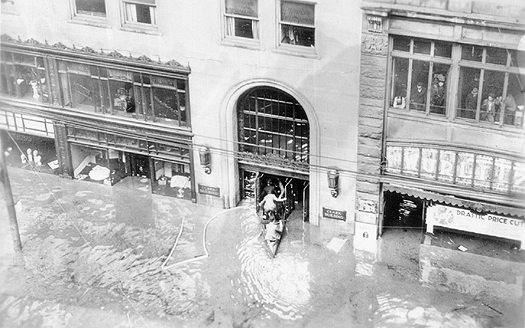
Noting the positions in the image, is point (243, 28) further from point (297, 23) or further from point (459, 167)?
point (459, 167)

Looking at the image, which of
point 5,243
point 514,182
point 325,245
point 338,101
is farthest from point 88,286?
point 514,182

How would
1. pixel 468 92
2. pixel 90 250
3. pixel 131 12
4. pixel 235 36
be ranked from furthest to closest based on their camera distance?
pixel 90 250
pixel 131 12
pixel 235 36
pixel 468 92

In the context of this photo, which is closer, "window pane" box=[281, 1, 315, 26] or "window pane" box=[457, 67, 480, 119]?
"window pane" box=[457, 67, 480, 119]

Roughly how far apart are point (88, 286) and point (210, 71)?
913 cm

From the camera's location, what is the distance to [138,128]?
3141cm

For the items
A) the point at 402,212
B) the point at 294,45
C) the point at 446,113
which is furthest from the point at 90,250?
the point at 446,113

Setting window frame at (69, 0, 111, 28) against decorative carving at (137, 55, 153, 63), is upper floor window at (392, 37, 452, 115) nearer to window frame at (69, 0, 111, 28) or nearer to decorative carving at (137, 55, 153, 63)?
decorative carving at (137, 55, 153, 63)

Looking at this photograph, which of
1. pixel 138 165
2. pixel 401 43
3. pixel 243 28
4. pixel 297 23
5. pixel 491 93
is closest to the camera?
pixel 491 93

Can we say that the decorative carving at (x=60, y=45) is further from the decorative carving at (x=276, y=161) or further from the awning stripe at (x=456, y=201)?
the awning stripe at (x=456, y=201)

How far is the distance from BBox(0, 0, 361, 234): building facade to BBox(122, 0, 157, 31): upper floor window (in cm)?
4

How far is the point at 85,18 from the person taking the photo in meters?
29.6

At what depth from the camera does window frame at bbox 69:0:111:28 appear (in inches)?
1153

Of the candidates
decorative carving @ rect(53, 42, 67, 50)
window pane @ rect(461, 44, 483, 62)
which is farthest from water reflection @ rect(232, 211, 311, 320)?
decorative carving @ rect(53, 42, 67, 50)

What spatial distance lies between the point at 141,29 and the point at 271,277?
34.3 ft
